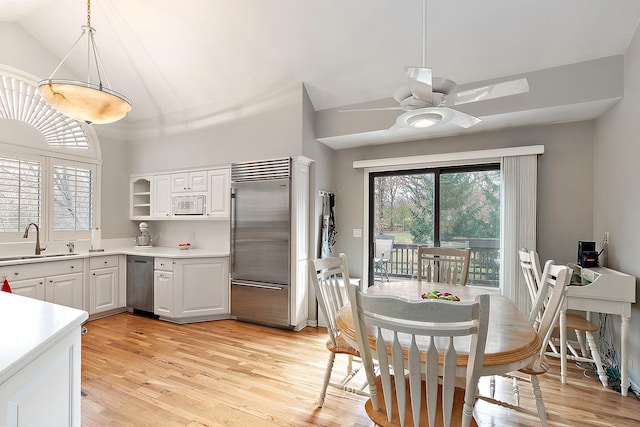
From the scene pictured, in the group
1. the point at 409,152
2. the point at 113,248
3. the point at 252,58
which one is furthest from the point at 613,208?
the point at 113,248

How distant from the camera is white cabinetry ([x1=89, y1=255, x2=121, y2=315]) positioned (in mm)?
4011

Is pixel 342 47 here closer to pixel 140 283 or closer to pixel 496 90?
pixel 496 90

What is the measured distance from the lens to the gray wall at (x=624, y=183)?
8.05 feet

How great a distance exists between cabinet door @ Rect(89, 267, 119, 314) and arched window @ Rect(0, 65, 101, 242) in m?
0.75

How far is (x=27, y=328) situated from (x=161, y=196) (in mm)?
3926

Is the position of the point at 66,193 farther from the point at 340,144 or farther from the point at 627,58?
the point at 627,58

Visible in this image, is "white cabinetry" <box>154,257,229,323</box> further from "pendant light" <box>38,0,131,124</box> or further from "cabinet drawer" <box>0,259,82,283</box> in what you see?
"pendant light" <box>38,0,131,124</box>

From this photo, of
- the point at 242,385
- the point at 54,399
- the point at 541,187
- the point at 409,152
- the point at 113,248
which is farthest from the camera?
the point at 113,248

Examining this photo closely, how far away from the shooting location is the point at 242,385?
2.49 m

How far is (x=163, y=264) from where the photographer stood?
403 centimetres

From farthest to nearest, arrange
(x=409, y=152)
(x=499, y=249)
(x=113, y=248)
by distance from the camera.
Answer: (x=113, y=248) → (x=409, y=152) → (x=499, y=249)

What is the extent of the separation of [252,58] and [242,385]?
3.37 metres

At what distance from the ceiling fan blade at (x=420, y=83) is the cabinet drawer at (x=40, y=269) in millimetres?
4253

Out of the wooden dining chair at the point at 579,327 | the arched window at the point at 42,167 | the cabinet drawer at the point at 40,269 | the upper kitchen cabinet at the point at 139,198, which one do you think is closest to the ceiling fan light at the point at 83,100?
the cabinet drawer at the point at 40,269
